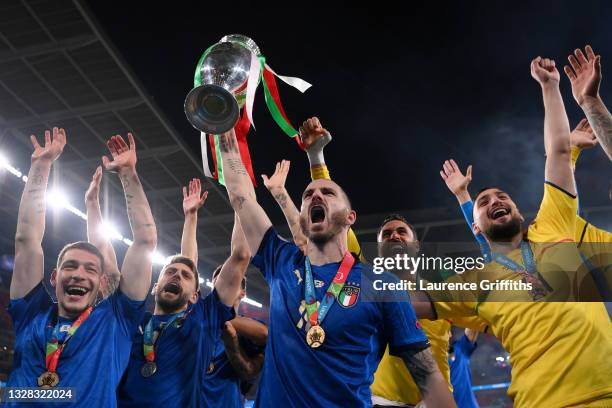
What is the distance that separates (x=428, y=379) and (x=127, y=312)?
213 cm

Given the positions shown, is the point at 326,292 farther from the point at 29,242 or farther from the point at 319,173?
the point at 29,242

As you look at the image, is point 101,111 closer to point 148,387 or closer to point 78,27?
point 78,27

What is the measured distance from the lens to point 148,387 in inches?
145

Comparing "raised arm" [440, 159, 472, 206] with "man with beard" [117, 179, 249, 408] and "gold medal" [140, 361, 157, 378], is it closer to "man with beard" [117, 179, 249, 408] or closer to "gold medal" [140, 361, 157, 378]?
"man with beard" [117, 179, 249, 408]

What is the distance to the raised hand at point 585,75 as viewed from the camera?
12.1 ft

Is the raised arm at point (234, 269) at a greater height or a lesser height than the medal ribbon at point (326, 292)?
greater

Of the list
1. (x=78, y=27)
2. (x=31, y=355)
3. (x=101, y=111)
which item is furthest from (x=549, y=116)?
(x=101, y=111)

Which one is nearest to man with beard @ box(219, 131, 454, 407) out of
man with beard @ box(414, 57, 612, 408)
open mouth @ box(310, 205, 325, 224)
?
open mouth @ box(310, 205, 325, 224)

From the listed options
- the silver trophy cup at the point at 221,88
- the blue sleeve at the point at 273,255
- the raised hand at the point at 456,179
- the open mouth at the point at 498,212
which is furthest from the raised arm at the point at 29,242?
the raised hand at the point at 456,179

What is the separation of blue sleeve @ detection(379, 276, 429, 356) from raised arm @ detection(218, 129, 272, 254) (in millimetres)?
809

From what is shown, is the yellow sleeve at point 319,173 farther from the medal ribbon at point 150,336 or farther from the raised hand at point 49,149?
the raised hand at point 49,149

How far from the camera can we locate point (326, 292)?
283cm

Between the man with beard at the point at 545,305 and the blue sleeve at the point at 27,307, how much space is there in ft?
8.58

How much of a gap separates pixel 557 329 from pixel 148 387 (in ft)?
8.51
